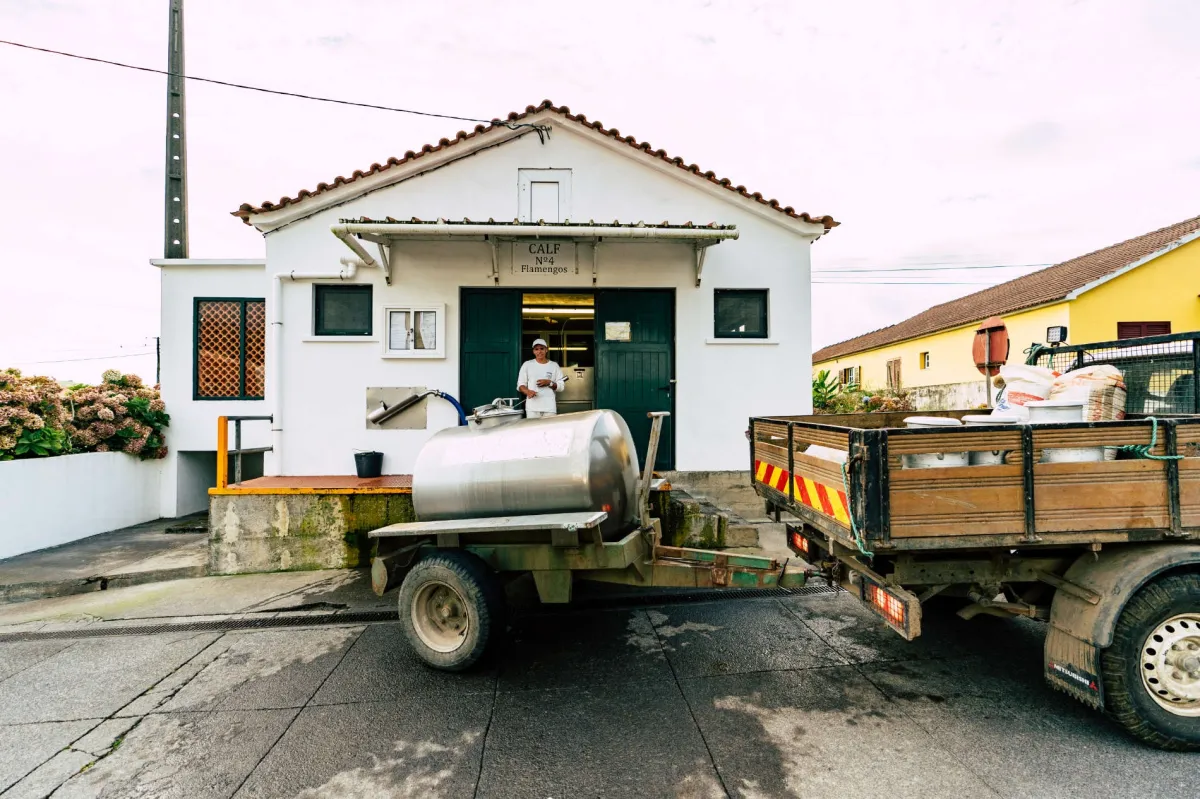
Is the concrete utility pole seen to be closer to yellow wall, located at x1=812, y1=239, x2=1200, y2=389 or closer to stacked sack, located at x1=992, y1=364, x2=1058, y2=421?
stacked sack, located at x1=992, y1=364, x2=1058, y2=421

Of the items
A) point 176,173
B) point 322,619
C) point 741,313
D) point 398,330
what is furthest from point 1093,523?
point 176,173

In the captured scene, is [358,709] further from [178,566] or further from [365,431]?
[365,431]

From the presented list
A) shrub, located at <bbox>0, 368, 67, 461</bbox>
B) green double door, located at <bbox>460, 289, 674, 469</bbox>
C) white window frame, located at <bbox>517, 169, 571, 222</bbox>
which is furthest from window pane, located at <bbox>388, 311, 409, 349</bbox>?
shrub, located at <bbox>0, 368, 67, 461</bbox>

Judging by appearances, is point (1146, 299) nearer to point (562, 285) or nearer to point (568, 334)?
point (568, 334)

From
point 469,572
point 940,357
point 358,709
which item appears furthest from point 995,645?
point 940,357

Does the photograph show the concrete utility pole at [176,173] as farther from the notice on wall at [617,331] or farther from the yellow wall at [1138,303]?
the yellow wall at [1138,303]

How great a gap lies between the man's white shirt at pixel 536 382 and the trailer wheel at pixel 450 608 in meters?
3.02

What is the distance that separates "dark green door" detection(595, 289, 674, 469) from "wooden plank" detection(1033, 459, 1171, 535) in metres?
5.37

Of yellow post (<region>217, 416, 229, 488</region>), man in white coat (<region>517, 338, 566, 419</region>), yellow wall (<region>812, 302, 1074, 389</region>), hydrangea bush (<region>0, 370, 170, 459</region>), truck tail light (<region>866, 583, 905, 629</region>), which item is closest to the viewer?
truck tail light (<region>866, 583, 905, 629</region>)

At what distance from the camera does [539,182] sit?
7832mm

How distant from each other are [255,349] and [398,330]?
3070 millimetres

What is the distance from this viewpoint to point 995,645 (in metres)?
3.80

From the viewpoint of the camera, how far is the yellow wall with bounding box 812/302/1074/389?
16.4 metres

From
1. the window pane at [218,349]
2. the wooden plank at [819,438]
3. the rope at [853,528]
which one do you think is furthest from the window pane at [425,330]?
the rope at [853,528]
